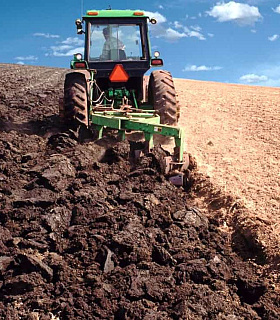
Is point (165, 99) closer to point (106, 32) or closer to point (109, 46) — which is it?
point (109, 46)

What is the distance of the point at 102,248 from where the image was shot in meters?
4.93

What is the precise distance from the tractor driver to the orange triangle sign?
25 centimetres

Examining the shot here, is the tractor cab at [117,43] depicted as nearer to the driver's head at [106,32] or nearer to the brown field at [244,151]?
the driver's head at [106,32]

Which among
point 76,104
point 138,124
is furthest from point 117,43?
point 138,124

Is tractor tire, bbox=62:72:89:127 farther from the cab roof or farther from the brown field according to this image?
the brown field

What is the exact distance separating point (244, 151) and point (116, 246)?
14.9ft

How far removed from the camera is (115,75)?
906 centimetres

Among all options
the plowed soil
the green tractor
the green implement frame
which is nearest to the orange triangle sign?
the green tractor

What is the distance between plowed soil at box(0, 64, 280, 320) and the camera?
439 cm

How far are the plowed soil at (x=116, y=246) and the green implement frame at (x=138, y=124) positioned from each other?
0.37 m

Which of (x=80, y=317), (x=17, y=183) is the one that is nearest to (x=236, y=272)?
(x=80, y=317)

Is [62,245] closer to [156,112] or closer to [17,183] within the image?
[17,183]

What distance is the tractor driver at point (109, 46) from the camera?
9.17 m

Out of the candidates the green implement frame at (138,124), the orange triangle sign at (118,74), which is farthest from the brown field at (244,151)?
the orange triangle sign at (118,74)
